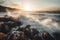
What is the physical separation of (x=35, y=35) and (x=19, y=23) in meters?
0.29

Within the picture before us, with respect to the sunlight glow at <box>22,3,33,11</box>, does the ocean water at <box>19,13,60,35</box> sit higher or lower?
lower

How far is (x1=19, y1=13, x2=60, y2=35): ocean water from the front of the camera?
5.57ft

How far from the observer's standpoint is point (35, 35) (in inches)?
66.0

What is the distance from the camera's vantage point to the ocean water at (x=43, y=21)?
170 cm

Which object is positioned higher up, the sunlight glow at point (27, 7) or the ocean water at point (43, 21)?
the sunlight glow at point (27, 7)

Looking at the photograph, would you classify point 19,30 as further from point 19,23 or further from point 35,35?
point 35,35

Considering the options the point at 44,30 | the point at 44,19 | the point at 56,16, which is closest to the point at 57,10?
the point at 56,16

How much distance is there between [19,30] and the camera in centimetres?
167

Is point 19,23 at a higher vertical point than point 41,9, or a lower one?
lower

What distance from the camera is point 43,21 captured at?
1713mm

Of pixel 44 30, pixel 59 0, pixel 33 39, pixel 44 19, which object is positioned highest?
pixel 59 0

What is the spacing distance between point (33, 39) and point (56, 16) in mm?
484

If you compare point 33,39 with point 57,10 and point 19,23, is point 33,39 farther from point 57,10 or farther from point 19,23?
point 57,10

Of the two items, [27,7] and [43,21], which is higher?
[27,7]
